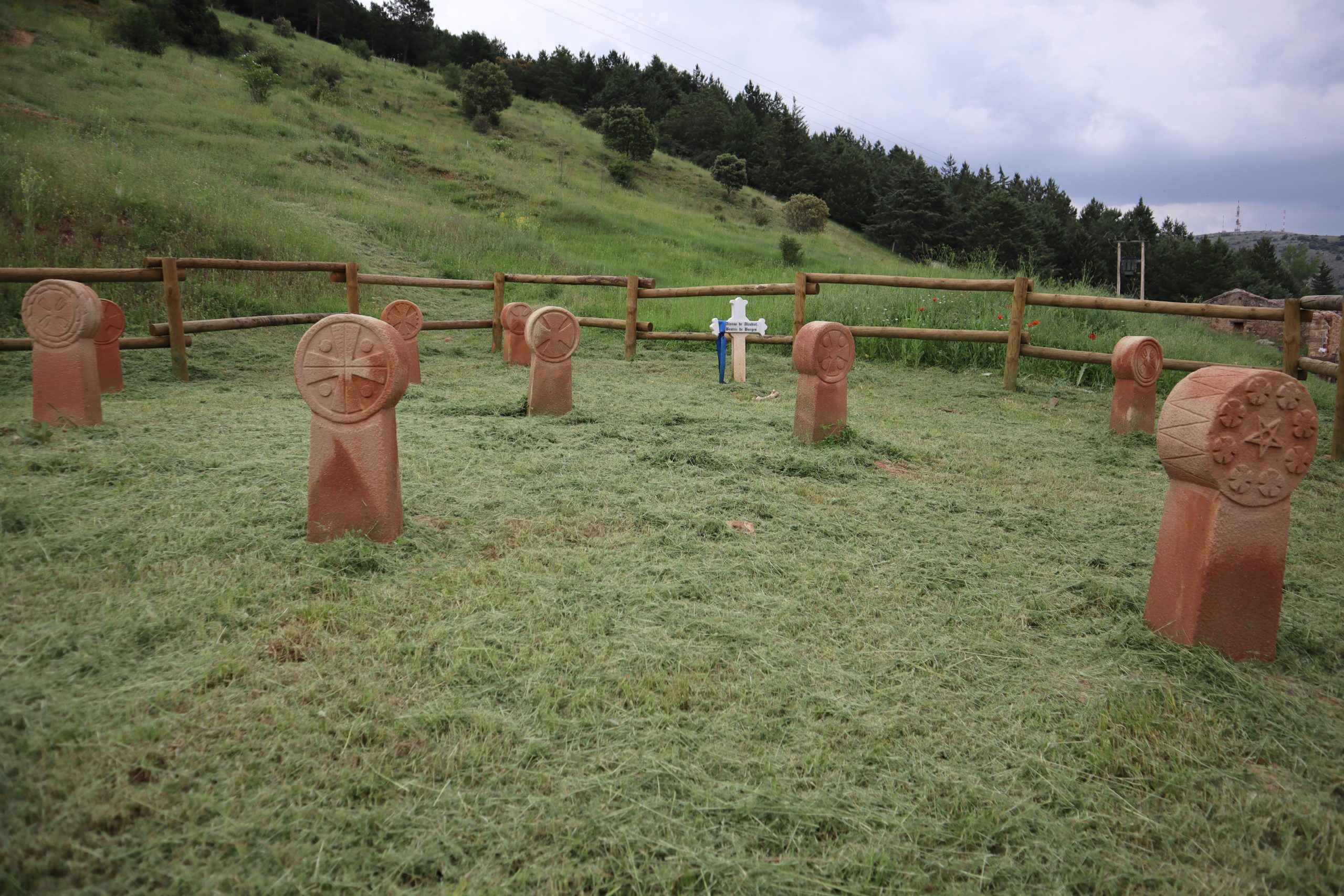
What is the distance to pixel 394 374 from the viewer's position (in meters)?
2.78

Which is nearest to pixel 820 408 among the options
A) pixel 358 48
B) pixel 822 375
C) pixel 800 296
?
pixel 822 375

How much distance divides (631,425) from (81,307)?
3.48m

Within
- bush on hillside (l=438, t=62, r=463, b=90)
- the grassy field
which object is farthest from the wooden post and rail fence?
bush on hillside (l=438, t=62, r=463, b=90)

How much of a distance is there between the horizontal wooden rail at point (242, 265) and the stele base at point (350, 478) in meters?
4.82

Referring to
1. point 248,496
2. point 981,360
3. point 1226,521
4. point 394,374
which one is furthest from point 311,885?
point 981,360

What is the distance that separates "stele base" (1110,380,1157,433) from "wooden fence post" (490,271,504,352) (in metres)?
6.66

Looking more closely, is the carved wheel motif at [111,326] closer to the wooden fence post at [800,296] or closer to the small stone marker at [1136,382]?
the wooden fence post at [800,296]

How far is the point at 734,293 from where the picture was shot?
855 centimetres

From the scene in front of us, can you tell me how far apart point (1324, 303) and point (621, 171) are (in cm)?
3001

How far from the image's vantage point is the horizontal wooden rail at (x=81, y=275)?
17.5 ft

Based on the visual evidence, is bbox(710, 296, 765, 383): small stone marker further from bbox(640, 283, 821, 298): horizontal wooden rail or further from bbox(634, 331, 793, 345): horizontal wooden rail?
bbox(634, 331, 793, 345): horizontal wooden rail

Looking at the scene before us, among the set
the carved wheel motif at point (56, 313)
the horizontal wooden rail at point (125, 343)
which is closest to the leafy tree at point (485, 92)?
the horizontal wooden rail at point (125, 343)

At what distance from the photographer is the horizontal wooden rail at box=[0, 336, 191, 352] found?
18.1ft

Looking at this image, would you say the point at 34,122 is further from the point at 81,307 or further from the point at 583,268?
the point at 81,307
